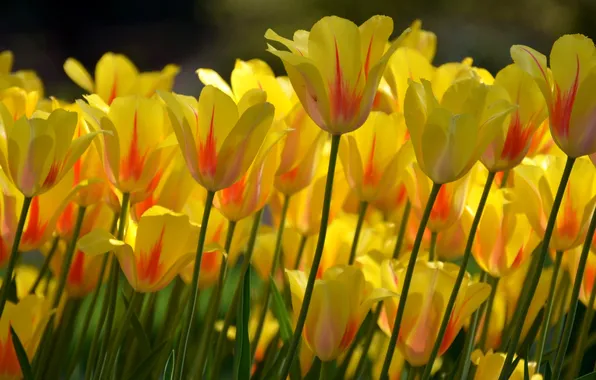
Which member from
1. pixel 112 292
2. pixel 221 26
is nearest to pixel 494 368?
pixel 112 292

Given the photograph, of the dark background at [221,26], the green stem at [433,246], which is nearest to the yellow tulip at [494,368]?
the green stem at [433,246]

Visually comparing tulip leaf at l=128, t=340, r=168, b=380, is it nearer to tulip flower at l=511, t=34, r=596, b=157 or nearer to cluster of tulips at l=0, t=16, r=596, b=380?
cluster of tulips at l=0, t=16, r=596, b=380

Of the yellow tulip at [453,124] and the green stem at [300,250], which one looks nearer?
the yellow tulip at [453,124]

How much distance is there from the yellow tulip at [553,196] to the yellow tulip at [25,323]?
35 cm

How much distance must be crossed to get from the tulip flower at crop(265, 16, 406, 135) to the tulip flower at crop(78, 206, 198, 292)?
0.39 ft

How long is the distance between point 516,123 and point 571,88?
0.09 m

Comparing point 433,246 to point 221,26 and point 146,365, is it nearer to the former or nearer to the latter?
point 146,365

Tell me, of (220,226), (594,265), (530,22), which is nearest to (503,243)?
(594,265)

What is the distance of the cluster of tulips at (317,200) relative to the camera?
2.05 feet

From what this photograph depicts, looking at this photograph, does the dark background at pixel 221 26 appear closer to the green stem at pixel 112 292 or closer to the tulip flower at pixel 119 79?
the tulip flower at pixel 119 79

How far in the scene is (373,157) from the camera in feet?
2.62

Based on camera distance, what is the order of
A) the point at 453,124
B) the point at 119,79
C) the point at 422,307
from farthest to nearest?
the point at 119,79 < the point at 422,307 < the point at 453,124

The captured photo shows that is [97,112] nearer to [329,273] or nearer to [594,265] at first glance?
[329,273]

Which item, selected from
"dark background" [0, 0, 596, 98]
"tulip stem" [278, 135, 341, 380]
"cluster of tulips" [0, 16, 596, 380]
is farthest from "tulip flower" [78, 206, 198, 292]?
"dark background" [0, 0, 596, 98]
